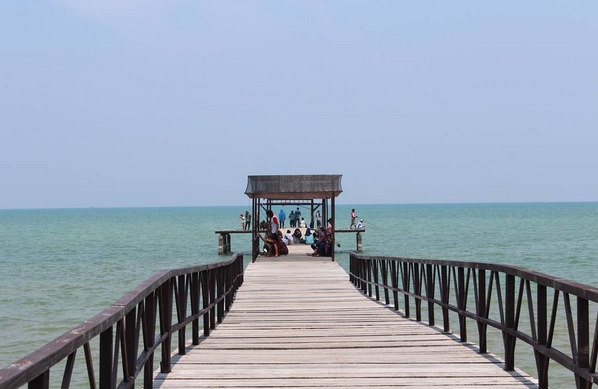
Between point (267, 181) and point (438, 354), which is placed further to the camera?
point (267, 181)

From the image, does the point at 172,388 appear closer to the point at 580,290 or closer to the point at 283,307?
the point at 580,290

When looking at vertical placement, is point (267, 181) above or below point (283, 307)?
above

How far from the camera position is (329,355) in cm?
743

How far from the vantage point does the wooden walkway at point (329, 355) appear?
20.1 feet

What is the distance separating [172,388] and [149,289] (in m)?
0.98

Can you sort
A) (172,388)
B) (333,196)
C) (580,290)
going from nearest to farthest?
(580,290) < (172,388) < (333,196)

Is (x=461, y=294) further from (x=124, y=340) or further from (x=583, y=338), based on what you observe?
(x=124, y=340)

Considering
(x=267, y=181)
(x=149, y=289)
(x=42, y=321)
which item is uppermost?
(x=267, y=181)

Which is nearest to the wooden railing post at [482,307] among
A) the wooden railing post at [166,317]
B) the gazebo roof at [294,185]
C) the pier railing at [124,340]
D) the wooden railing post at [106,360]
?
the pier railing at [124,340]

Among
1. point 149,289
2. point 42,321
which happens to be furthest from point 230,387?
point 42,321

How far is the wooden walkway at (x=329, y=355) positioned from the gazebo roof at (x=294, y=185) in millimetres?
10512

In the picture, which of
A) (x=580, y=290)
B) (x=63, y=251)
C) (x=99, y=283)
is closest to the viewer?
(x=580, y=290)

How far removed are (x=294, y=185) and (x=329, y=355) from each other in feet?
53.0

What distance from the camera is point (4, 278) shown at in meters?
31.8
